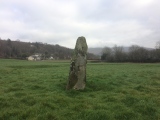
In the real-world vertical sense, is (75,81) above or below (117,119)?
above

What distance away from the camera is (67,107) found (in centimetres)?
817

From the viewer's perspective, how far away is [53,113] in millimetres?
7375

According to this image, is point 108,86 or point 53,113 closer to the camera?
point 53,113

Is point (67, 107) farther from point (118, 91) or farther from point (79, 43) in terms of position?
point (79, 43)

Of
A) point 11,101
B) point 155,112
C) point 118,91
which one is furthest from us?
point 118,91

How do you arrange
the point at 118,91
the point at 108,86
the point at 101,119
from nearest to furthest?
1. the point at 101,119
2. the point at 118,91
3. the point at 108,86

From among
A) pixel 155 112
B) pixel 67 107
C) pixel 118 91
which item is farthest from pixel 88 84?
pixel 155 112

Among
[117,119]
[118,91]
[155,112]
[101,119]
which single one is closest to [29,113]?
[101,119]

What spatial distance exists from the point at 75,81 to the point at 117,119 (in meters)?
4.98

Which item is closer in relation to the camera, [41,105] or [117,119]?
[117,119]

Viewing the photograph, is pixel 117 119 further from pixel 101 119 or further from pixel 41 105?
pixel 41 105

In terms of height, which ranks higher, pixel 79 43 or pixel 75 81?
pixel 79 43

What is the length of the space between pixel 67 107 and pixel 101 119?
1747 mm

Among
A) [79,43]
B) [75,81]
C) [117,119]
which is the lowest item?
[117,119]
